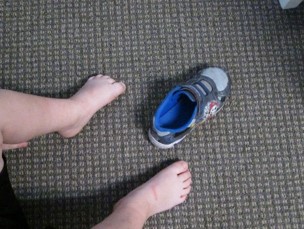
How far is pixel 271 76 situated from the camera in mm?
1007

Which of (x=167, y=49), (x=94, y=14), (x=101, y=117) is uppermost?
(x=94, y=14)

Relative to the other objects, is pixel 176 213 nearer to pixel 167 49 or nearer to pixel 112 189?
pixel 112 189

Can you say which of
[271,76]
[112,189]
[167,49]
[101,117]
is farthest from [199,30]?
[112,189]

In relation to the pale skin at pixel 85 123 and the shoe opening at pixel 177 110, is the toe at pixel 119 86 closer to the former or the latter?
the pale skin at pixel 85 123

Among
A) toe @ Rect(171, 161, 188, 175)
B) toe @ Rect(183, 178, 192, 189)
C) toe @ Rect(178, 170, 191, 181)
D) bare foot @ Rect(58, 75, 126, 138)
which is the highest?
bare foot @ Rect(58, 75, 126, 138)

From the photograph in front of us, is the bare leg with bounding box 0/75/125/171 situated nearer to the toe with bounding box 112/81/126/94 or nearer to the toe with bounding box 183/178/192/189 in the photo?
the toe with bounding box 112/81/126/94

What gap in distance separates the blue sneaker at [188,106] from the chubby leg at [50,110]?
138mm

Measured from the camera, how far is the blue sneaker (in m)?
0.89

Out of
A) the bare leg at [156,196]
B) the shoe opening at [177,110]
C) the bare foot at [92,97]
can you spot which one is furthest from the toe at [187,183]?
the bare foot at [92,97]

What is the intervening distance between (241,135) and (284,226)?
0.77ft

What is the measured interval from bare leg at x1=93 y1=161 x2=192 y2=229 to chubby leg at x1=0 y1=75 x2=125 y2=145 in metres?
0.21

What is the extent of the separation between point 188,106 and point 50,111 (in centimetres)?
32

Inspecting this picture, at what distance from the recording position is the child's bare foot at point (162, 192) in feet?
2.90

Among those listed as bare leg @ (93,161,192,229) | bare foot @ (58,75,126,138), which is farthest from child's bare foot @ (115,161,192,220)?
bare foot @ (58,75,126,138)
